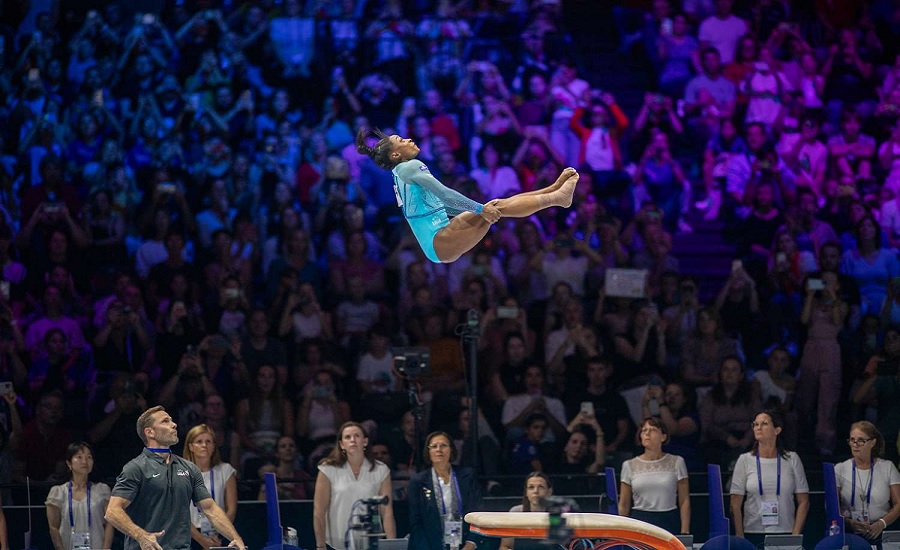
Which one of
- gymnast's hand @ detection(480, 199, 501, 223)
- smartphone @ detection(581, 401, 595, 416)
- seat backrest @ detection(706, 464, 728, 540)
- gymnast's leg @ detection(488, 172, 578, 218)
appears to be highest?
gymnast's leg @ detection(488, 172, 578, 218)

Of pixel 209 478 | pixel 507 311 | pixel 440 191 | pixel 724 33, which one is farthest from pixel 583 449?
pixel 724 33

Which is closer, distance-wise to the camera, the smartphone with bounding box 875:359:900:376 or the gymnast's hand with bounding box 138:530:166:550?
the gymnast's hand with bounding box 138:530:166:550

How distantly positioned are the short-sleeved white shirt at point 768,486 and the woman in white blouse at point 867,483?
0.29 metres

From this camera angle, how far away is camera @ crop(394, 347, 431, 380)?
8656 mm

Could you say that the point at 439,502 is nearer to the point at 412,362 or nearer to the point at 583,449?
the point at 412,362

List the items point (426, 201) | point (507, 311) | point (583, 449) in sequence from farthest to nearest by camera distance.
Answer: point (507, 311), point (583, 449), point (426, 201)

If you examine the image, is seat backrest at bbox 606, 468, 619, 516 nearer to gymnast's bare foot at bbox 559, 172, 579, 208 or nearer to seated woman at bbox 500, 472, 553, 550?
seated woman at bbox 500, 472, 553, 550

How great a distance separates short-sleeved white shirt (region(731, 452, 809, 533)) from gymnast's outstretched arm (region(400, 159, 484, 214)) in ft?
10.7

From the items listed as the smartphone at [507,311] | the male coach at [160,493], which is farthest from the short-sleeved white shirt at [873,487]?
the male coach at [160,493]

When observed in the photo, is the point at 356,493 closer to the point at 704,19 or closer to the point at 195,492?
the point at 195,492

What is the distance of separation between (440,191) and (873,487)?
4.14m

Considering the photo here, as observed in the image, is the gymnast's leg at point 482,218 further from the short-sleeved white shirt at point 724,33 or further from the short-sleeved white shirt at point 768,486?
the short-sleeved white shirt at point 724,33

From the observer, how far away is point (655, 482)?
28.2ft

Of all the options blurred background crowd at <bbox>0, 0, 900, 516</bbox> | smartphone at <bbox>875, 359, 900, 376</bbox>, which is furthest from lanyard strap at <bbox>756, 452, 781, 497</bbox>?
smartphone at <bbox>875, 359, 900, 376</bbox>
